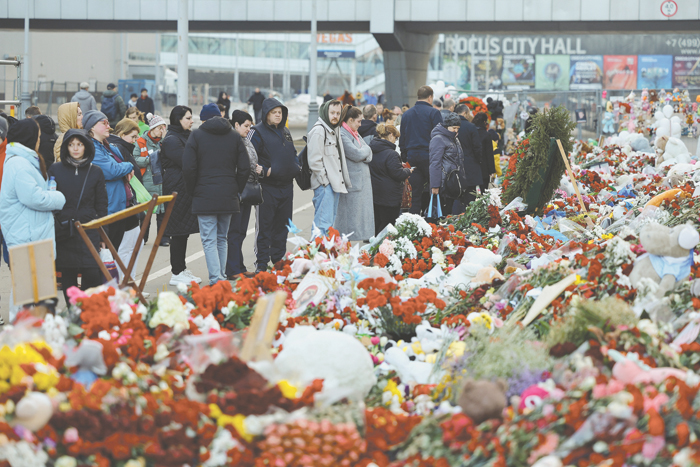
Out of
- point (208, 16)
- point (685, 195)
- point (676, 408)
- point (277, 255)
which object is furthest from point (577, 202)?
point (208, 16)

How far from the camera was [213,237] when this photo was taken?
7426 mm

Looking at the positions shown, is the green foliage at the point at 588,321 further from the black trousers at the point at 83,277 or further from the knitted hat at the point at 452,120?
the knitted hat at the point at 452,120

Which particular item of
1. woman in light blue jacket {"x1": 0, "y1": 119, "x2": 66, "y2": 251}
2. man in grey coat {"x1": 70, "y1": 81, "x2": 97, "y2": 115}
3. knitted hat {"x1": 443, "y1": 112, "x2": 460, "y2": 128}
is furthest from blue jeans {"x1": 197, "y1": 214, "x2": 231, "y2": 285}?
man in grey coat {"x1": 70, "y1": 81, "x2": 97, "y2": 115}

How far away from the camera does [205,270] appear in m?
8.62

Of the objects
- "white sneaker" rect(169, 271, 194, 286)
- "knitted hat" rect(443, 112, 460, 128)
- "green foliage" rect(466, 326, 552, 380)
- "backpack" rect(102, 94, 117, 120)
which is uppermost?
"backpack" rect(102, 94, 117, 120)

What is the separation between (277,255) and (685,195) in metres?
3.74

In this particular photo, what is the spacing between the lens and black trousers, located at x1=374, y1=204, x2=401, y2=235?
922cm

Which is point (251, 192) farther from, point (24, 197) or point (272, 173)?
point (24, 197)

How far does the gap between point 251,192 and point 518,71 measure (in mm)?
65599

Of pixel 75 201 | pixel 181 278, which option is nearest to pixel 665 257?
pixel 75 201

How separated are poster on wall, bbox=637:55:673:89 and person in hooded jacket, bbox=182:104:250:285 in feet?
214

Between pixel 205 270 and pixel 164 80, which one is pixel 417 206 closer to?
pixel 205 270

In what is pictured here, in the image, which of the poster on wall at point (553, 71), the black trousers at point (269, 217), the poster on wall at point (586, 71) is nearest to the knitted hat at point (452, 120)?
the black trousers at point (269, 217)

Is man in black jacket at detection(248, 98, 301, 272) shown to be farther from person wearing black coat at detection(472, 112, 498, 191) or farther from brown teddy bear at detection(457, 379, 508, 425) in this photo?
brown teddy bear at detection(457, 379, 508, 425)
